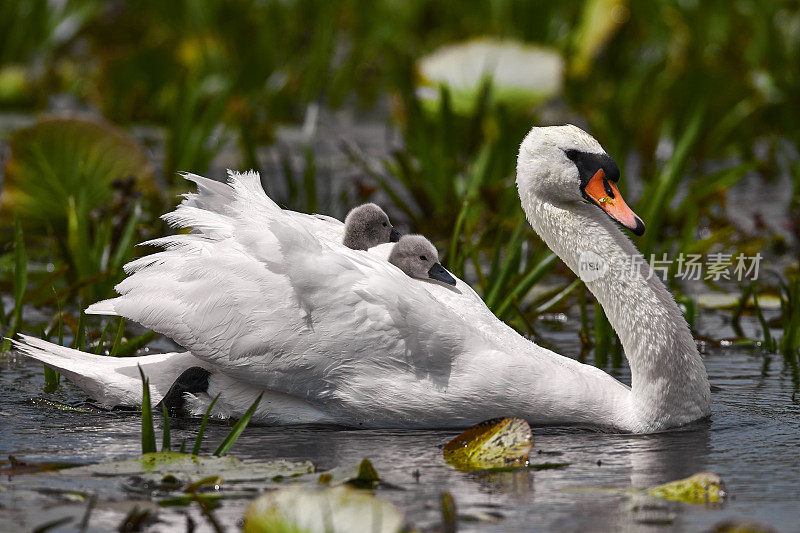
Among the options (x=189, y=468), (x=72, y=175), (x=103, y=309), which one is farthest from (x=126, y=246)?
(x=189, y=468)

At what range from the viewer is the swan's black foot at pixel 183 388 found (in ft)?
15.8

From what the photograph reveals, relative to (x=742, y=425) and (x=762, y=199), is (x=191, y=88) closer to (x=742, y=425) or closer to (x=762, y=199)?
(x=762, y=199)

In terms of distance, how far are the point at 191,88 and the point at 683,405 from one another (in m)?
6.56

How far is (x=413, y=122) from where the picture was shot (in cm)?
860

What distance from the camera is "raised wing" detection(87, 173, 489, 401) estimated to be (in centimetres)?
453

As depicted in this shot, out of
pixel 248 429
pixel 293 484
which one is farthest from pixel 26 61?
pixel 293 484

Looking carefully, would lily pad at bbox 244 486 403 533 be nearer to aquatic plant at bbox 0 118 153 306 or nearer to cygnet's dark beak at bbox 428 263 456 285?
cygnet's dark beak at bbox 428 263 456 285

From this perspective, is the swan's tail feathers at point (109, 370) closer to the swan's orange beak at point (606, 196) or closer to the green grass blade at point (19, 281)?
the green grass blade at point (19, 281)

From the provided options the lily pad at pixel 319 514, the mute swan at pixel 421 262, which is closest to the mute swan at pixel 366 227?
the mute swan at pixel 421 262

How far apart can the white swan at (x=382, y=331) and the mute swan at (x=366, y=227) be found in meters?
0.54

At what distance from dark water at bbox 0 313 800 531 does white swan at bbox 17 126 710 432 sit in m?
0.11

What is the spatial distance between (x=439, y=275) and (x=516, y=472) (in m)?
1.14

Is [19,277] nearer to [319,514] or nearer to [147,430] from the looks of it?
[147,430]

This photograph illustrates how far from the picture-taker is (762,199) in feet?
31.5
